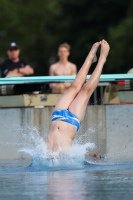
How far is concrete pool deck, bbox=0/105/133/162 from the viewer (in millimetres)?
15523

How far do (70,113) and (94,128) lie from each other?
1.98 meters

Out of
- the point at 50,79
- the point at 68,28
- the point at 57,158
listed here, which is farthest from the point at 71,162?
the point at 68,28

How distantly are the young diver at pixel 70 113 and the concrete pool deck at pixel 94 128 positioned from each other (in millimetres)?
1686

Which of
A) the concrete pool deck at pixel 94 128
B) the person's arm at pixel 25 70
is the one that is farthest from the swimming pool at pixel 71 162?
the person's arm at pixel 25 70

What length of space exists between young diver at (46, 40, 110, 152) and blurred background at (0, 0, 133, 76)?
2756 centimetres

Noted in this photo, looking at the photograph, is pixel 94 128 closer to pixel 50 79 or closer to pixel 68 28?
pixel 50 79

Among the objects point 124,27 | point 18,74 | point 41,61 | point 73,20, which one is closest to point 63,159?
point 18,74

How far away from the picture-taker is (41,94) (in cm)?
1630

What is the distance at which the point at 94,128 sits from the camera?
15586mm

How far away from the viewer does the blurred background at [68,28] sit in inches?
1725

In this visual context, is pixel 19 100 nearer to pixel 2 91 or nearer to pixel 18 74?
pixel 2 91

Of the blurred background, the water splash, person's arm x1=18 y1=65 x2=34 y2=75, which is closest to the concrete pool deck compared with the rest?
the water splash

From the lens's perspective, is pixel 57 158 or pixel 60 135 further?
pixel 60 135

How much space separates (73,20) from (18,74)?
109 ft
